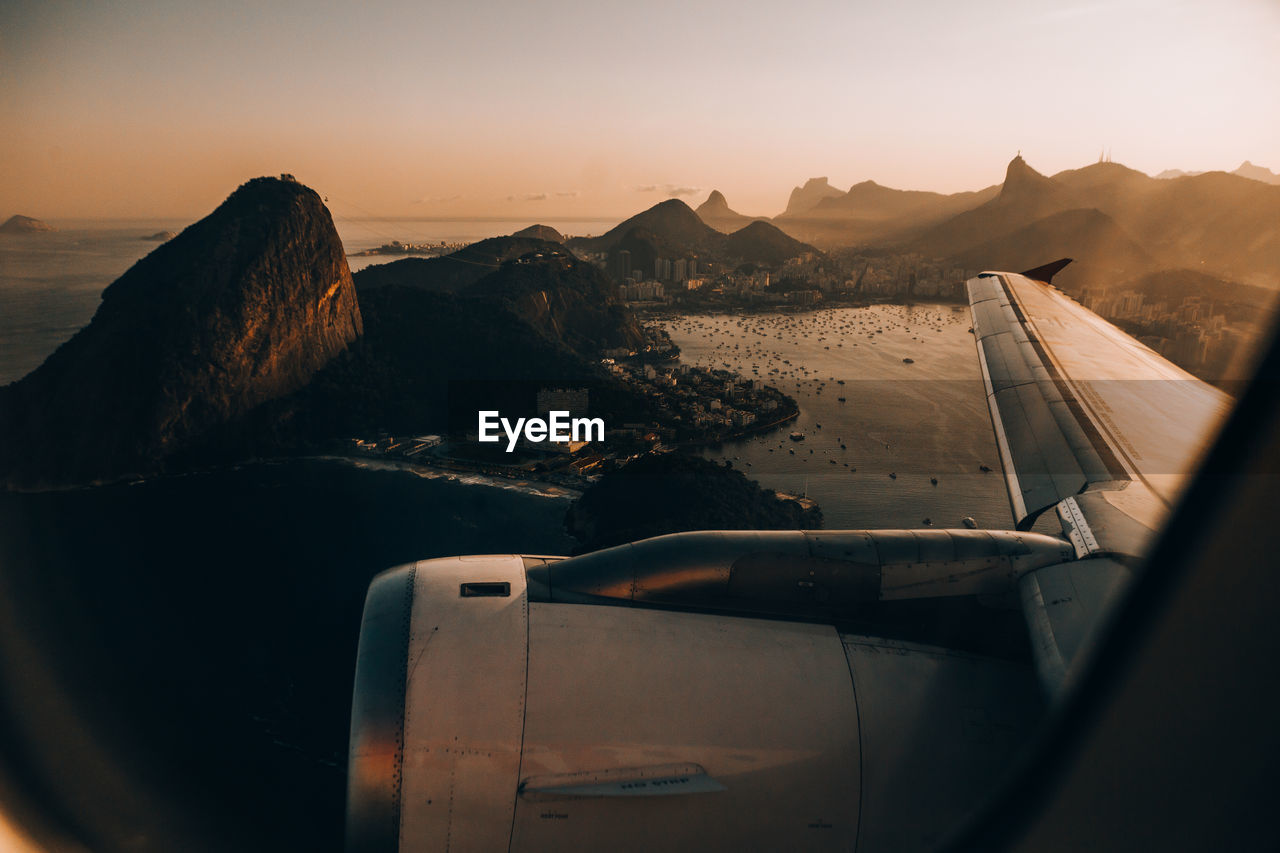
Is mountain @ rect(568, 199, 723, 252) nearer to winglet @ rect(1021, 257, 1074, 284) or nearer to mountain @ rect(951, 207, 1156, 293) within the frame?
mountain @ rect(951, 207, 1156, 293)

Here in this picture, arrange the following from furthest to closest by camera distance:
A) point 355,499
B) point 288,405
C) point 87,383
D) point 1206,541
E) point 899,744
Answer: point 288,405 → point 87,383 → point 355,499 → point 899,744 → point 1206,541

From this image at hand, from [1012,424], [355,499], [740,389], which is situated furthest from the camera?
[740,389]

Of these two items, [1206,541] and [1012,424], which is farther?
[1012,424]

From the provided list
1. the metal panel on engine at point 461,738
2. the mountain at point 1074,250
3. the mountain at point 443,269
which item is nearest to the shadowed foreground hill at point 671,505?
the metal panel on engine at point 461,738

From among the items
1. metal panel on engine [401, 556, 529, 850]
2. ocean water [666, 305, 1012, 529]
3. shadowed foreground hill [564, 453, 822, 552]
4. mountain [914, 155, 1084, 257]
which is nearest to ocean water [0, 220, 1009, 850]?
ocean water [666, 305, 1012, 529]

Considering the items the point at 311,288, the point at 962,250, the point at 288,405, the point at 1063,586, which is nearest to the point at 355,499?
the point at 288,405

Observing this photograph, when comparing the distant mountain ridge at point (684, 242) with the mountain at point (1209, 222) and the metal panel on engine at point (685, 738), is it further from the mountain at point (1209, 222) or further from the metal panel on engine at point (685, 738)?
the metal panel on engine at point (685, 738)

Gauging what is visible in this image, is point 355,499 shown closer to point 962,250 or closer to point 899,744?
point 899,744
